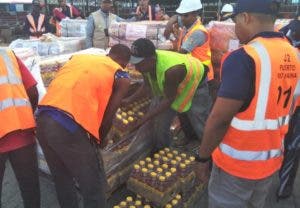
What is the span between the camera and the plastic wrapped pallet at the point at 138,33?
5035mm

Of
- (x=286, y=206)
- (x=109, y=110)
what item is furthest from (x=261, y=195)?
(x=286, y=206)

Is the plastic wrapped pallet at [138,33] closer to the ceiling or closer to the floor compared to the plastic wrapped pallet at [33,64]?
closer to the ceiling

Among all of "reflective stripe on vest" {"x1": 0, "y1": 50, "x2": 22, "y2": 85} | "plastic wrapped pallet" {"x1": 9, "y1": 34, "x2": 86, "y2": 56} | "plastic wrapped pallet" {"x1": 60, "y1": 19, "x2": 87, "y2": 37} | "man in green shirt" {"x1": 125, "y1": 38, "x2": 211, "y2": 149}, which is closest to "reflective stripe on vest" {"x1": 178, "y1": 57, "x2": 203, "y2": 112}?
"man in green shirt" {"x1": 125, "y1": 38, "x2": 211, "y2": 149}

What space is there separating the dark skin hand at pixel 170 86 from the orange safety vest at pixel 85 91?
2.98 ft

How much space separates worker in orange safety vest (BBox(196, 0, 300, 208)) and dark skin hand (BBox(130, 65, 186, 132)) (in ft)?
4.72

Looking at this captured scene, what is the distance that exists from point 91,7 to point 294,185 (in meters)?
11.3

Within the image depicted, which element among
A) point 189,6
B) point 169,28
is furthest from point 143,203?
point 169,28

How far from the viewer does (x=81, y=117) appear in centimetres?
251

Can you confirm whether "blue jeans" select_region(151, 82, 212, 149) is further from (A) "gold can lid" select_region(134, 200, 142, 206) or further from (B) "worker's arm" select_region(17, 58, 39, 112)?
(B) "worker's arm" select_region(17, 58, 39, 112)

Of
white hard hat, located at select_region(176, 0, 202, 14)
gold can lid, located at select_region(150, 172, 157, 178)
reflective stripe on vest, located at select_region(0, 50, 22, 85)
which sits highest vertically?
white hard hat, located at select_region(176, 0, 202, 14)

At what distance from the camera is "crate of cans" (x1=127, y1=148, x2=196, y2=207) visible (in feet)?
10.6

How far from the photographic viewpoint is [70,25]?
257 inches

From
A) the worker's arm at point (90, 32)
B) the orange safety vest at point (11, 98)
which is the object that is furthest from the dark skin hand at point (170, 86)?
the worker's arm at point (90, 32)

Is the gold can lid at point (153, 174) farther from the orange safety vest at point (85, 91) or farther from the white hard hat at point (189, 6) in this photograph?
the white hard hat at point (189, 6)
